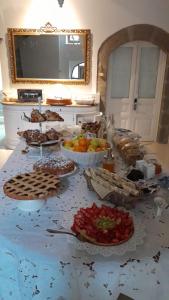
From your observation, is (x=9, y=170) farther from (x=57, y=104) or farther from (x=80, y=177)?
(x=57, y=104)

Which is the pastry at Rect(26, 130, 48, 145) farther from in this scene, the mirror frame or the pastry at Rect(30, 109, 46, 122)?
the mirror frame

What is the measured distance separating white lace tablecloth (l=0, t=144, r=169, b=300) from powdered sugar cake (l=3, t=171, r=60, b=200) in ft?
0.36

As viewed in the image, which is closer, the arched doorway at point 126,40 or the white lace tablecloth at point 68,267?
the white lace tablecloth at point 68,267

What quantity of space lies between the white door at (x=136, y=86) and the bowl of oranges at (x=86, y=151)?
3.04 meters

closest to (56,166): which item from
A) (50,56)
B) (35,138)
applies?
(35,138)

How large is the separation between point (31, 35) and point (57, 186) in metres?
3.64

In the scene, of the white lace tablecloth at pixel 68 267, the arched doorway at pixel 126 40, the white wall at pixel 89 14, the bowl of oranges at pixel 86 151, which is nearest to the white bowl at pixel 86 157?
the bowl of oranges at pixel 86 151

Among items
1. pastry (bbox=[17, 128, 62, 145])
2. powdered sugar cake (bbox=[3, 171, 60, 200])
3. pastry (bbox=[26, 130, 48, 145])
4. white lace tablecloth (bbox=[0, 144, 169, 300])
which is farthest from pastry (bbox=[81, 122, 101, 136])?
white lace tablecloth (bbox=[0, 144, 169, 300])

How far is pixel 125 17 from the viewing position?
4.08 metres

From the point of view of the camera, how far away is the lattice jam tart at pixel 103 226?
988 millimetres

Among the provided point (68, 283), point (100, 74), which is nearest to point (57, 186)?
point (68, 283)

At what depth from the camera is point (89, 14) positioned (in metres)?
4.04

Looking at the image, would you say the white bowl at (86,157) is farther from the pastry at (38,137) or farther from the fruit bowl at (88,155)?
the pastry at (38,137)

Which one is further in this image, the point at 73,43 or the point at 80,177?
the point at 73,43
